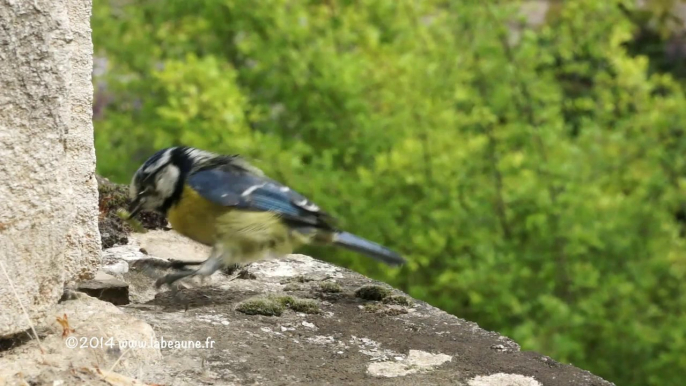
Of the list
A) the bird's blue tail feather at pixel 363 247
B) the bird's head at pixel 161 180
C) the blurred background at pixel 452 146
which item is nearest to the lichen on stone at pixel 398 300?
the bird's blue tail feather at pixel 363 247

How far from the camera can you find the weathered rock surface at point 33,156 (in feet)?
7.28

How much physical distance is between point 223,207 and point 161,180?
0.22 meters

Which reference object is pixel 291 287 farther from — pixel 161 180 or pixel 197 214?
pixel 161 180

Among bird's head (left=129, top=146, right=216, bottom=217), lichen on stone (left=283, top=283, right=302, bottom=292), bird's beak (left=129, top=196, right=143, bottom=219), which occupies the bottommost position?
lichen on stone (left=283, top=283, right=302, bottom=292)

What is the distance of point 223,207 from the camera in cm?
303

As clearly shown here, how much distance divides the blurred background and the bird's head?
144cm

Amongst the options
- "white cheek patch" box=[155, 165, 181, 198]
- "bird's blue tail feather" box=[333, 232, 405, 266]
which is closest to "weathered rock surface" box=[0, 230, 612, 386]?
"bird's blue tail feather" box=[333, 232, 405, 266]

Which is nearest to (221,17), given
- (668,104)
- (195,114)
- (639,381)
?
(195,114)

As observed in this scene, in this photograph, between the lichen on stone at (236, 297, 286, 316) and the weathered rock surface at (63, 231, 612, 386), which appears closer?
the weathered rock surface at (63, 231, 612, 386)

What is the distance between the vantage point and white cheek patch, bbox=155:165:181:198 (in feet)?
10.1

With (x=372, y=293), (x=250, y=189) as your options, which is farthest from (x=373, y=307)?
(x=250, y=189)

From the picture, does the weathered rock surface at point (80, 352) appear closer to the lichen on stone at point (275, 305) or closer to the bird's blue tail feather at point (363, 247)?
the lichen on stone at point (275, 305)

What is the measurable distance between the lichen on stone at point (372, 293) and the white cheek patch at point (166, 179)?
0.67m

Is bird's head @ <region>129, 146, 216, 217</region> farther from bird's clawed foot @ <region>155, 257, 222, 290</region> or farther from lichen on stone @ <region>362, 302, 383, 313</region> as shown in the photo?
lichen on stone @ <region>362, 302, 383, 313</region>
